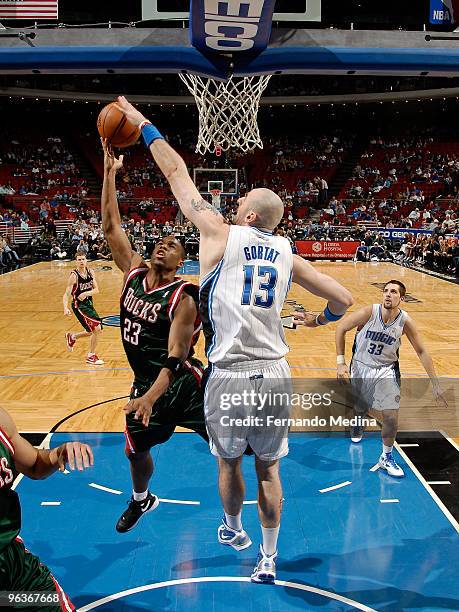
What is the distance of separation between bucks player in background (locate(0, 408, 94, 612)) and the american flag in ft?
18.8

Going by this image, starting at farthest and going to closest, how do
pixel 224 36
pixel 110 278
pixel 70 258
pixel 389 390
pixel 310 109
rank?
pixel 310 109 → pixel 70 258 → pixel 110 278 → pixel 224 36 → pixel 389 390

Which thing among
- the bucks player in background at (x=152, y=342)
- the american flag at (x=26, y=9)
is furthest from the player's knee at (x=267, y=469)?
the american flag at (x=26, y=9)

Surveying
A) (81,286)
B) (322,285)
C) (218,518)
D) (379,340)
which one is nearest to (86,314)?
(81,286)

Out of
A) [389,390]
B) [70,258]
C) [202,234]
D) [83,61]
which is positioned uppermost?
[83,61]

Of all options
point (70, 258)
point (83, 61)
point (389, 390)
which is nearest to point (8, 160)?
point (70, 258)

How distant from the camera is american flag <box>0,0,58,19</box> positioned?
658cm

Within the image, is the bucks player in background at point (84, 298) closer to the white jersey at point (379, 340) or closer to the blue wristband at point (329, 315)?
the white jersey at point (379, 340)

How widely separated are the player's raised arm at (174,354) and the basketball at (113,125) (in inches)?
45.3

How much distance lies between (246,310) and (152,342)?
2.56ft

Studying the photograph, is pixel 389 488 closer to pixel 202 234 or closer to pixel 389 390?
pixel 389 390

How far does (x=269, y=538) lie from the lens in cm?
335

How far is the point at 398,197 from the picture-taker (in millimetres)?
25938

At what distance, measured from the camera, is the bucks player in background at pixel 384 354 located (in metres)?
4.90

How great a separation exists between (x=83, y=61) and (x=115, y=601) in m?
5.24
